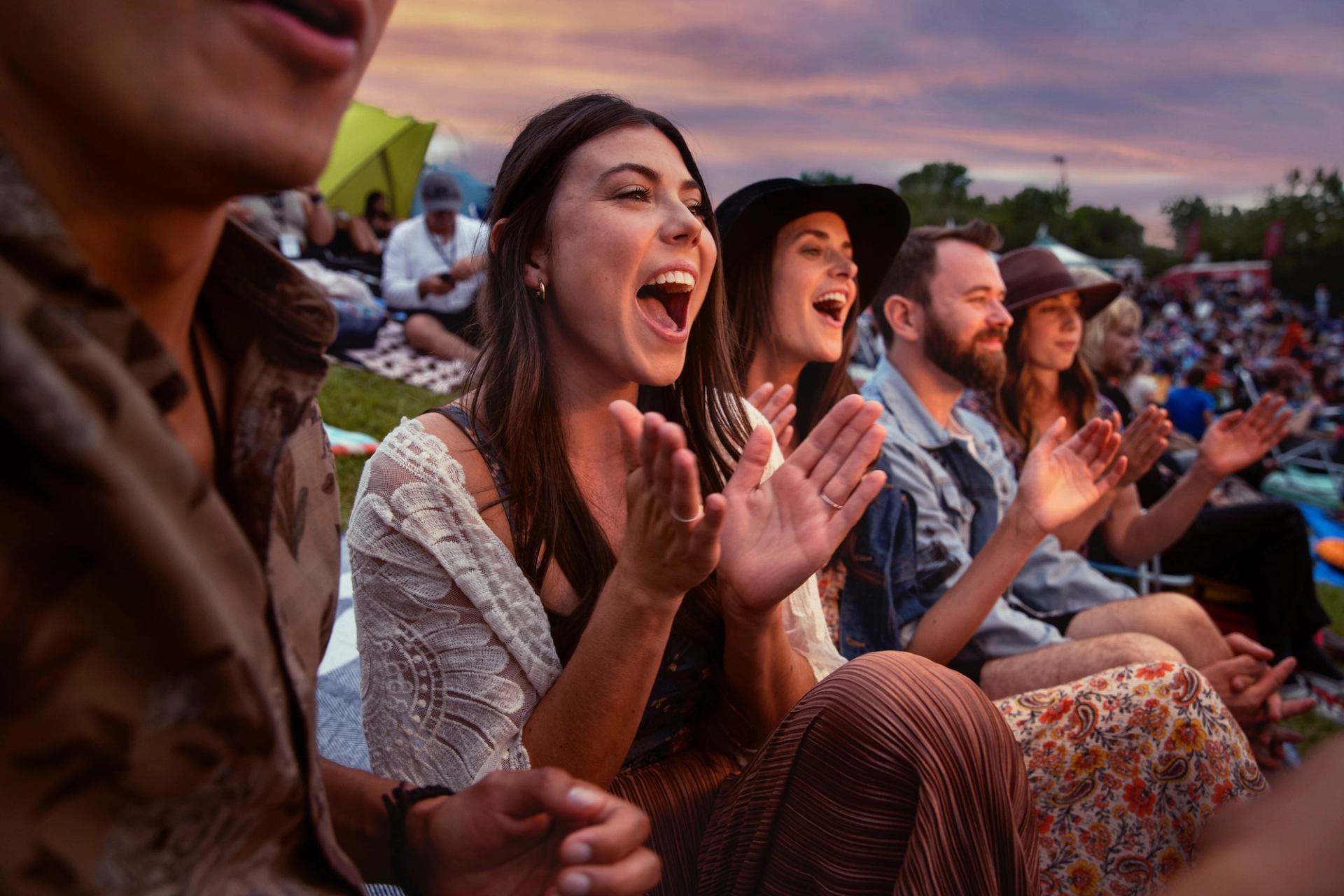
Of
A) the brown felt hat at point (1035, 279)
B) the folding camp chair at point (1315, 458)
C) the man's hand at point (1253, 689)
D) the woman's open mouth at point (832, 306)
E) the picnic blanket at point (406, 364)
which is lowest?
the folding camp chair at point (1315, 458)

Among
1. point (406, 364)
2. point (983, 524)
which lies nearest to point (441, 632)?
point (983, 524)

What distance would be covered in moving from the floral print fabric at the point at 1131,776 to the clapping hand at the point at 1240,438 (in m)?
1.86

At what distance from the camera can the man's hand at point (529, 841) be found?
94cm

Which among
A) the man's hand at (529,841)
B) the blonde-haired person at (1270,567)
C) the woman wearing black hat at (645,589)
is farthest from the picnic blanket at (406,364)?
the man's hand at (529,841)

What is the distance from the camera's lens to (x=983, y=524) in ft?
10.1

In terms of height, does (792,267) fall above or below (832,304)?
above

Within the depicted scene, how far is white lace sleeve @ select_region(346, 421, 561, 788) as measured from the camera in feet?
4.95

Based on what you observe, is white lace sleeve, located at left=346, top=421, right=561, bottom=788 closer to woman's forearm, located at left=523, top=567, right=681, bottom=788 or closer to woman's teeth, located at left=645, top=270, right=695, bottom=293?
woman's forearm, located at left=523, top=567, right=681, bottom=788

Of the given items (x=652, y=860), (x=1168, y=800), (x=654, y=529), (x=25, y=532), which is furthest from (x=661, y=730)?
(x=25, y=532)

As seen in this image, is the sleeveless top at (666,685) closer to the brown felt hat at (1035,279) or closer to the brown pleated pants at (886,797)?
the brown pleated pants at (886,797)

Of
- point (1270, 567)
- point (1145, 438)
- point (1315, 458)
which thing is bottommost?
point (1315, 458)

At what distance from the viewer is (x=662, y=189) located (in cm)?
183

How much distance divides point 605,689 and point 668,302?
78 centimetres

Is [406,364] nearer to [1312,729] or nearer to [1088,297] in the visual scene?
[1088,297]
